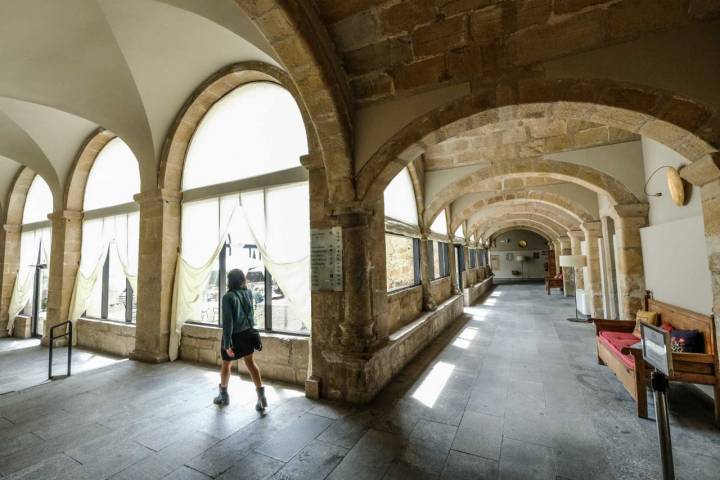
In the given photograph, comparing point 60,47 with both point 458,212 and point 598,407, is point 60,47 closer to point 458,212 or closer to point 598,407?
point 598,407

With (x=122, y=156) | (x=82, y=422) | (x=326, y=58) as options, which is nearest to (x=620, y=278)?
(x=326, y=58)

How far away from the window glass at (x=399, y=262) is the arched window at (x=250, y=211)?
153 centimetres

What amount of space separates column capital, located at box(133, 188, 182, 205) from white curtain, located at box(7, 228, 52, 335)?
4225 millimetres

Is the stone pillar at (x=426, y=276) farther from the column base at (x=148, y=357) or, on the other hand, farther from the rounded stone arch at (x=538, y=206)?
the column base at (x=148, y=357)

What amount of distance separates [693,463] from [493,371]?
5.75 ft

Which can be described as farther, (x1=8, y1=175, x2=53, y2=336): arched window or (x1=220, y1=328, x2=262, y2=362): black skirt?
(x1=8, y1=175, x2=53, y2=336): arched window

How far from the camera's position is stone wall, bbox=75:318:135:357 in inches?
184

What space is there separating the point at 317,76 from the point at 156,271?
354 cm

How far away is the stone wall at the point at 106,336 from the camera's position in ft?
15.4

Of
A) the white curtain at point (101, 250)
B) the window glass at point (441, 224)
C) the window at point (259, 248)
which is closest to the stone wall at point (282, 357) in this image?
the window at point (259, 248)

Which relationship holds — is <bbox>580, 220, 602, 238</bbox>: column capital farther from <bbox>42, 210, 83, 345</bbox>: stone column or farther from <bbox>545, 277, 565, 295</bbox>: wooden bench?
<bbox>42, 210, 83, 345</bbox>: stone column

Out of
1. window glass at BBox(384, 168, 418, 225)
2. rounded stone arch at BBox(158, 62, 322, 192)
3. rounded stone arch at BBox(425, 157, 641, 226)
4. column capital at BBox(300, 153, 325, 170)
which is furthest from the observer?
window glass at BBox(384, 168, 418, 225)

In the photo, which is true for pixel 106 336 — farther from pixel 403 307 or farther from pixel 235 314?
pixel 403 307

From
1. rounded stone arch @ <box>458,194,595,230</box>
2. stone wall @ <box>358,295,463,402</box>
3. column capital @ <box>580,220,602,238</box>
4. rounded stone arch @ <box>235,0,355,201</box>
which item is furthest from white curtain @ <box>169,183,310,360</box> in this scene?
column capital @ <box>580,220,602,238</box>
